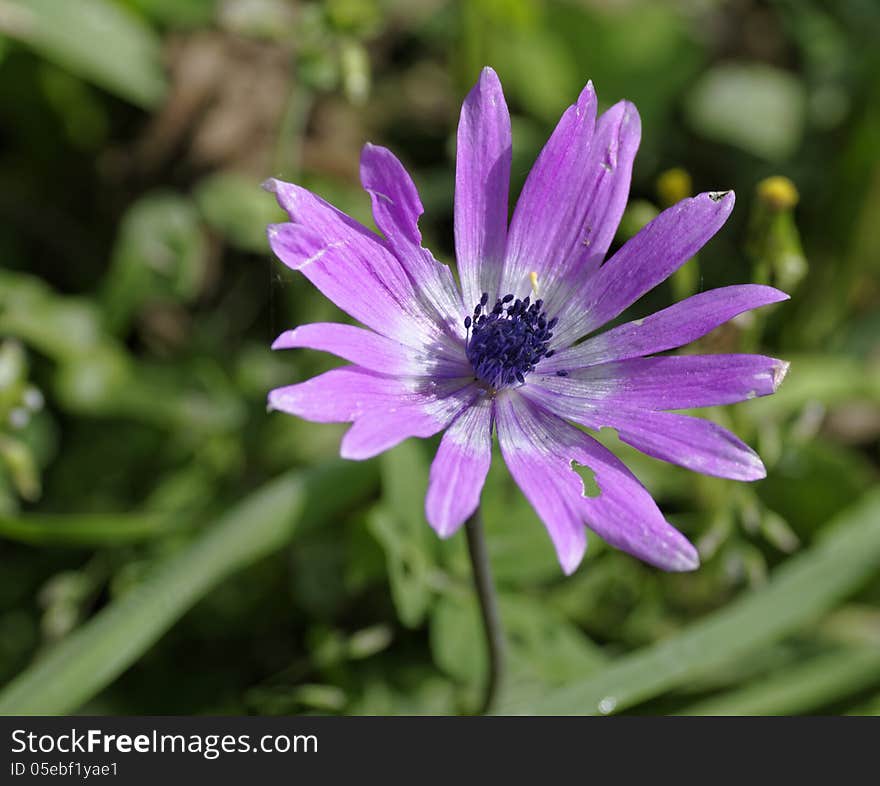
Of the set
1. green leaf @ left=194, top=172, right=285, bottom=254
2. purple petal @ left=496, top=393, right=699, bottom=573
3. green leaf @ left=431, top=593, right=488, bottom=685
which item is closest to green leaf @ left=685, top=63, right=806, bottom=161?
green leaf @ left=194, top=172, right=285, bottom=254

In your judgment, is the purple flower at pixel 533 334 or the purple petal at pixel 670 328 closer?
the purple flower at pixel 533 334

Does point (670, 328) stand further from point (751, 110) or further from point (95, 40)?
point (751, 110)

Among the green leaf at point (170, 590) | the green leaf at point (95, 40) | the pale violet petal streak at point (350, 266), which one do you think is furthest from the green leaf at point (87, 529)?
the green leaf at point (95, 40)

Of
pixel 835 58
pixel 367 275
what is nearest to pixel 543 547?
pixel 367 275

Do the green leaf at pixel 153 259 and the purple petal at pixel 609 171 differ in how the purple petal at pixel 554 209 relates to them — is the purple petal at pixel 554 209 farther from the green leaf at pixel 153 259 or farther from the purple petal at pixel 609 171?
the green leaf at pixel 153 259

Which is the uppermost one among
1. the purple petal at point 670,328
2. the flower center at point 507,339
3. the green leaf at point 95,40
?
the green leaf at point 95,40

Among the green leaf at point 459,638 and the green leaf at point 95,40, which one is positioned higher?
the green leaf at point 95,40

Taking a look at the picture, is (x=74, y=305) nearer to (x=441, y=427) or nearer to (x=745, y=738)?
(x=441, y=427)

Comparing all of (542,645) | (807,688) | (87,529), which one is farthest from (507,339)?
(807,688)
